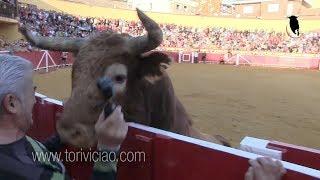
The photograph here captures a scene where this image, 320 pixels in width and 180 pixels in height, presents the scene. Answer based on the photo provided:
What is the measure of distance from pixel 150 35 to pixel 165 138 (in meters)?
0.65

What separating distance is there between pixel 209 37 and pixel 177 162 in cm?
2922

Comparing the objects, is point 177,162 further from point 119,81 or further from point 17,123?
point 17,123

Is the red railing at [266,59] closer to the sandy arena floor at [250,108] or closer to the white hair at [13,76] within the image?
the sandy arena floor at [250,108]

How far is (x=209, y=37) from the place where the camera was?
30.4 metres

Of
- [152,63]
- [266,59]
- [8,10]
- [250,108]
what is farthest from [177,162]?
[266,59]

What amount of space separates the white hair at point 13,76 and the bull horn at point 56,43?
1.21m

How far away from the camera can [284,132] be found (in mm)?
6281

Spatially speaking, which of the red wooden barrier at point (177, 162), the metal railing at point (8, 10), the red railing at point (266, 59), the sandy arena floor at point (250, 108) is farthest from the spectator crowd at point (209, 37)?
the red wooden barrier at point (177, 162)

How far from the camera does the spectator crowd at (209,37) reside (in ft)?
85.9

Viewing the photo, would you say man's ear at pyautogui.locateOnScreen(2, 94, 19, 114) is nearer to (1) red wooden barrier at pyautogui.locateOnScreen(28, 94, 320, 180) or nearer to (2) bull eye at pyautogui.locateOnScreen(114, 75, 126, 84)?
(1) red wooden barrier at pyautogui.locateOnScreen(28, 94, 320, 180)

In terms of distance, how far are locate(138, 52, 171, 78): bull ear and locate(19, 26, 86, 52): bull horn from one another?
39cm

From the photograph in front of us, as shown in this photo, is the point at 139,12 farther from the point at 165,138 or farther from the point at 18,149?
the point at 18,149

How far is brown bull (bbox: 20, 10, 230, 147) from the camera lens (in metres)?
1.85

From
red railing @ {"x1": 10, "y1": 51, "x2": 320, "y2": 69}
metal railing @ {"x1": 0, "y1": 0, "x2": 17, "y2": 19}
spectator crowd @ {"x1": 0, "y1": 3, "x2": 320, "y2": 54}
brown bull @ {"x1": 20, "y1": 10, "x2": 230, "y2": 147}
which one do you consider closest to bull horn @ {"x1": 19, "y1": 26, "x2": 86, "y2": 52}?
brown bull @ {"x1": 20, "y1": 10, "x2": 230, "y2": 147}
